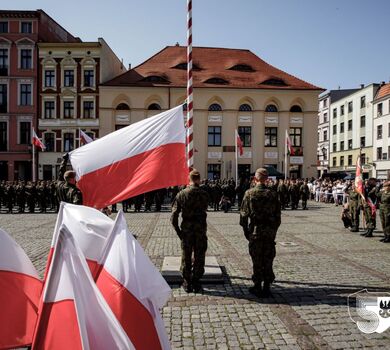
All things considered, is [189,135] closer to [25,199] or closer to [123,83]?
[25,199]

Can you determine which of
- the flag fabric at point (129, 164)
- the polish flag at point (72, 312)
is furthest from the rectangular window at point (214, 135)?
the polish flag at point (72, 312)

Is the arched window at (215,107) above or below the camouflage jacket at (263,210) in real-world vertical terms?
above

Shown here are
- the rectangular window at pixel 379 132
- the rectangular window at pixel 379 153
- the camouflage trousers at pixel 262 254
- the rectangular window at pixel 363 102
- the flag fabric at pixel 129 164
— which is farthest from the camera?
the rectangular window at pixel 363 102

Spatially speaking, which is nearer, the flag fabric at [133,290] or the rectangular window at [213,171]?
the flag fabric at [133,290]

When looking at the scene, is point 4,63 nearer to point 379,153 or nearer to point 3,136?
point 3,136

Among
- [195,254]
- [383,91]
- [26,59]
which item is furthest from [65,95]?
[195,254]

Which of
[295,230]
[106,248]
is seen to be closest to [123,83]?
[295,230]

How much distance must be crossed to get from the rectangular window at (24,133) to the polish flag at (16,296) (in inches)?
1589

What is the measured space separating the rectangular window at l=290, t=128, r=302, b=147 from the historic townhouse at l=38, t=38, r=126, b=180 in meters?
19.6

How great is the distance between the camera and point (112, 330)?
2393 mm

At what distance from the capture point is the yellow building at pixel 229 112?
38281mm

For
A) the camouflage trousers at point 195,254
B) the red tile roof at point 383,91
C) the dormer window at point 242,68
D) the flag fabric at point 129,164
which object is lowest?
the camouflage trousers at point 195,254

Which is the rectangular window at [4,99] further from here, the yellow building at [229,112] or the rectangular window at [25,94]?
the yellow building at [229,112]

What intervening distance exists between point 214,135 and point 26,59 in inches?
807
